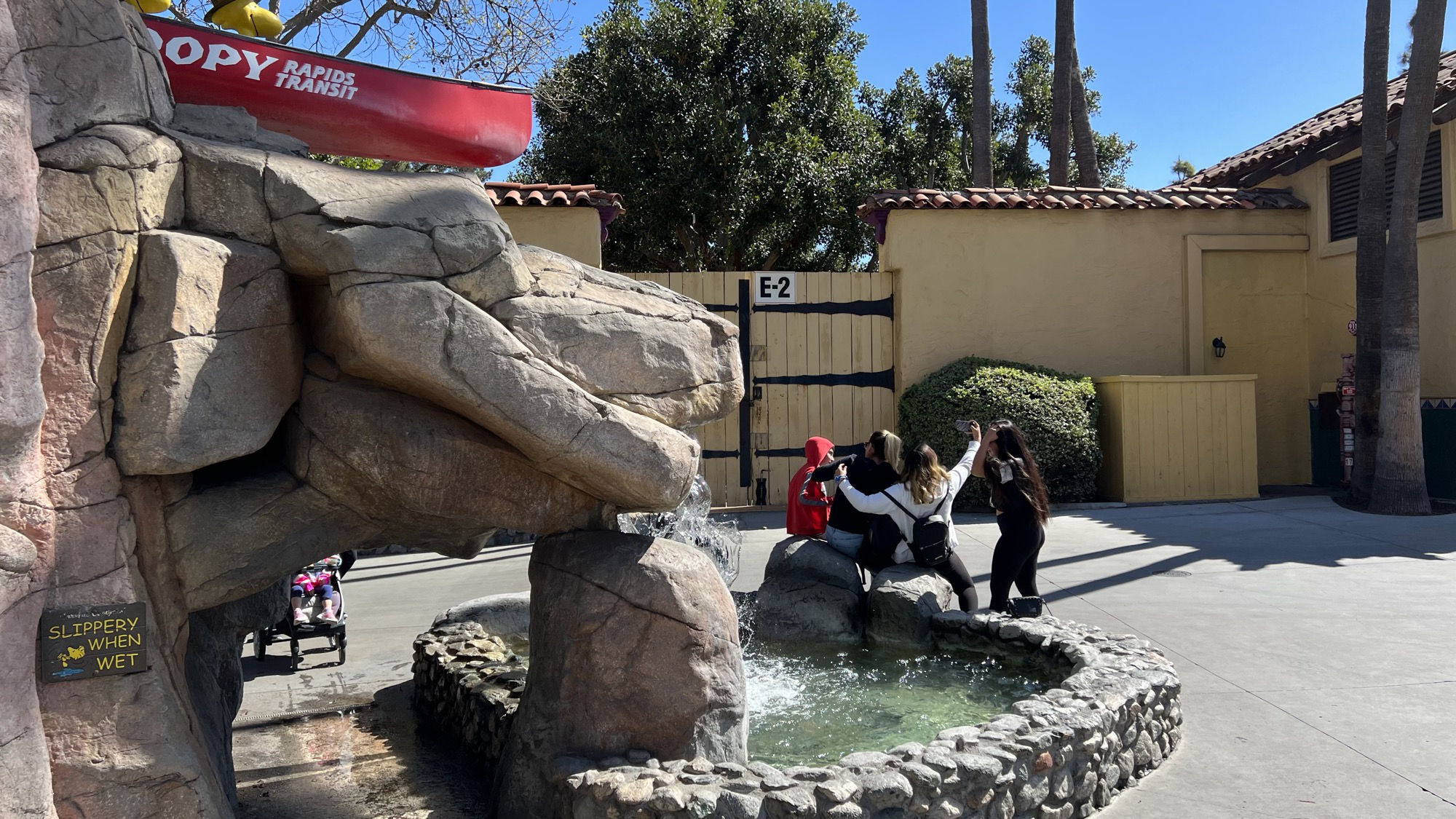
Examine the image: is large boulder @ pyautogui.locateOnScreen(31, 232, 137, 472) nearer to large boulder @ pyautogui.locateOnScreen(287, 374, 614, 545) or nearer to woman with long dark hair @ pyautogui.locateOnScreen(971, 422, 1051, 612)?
large boulder @ pyautogui.locateOnScreen(287, 374, 614, 545)

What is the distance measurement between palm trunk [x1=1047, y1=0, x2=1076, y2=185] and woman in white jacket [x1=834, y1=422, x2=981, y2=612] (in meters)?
10.2

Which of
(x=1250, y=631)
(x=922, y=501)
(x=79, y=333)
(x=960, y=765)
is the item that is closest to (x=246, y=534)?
(x=79, y=333)

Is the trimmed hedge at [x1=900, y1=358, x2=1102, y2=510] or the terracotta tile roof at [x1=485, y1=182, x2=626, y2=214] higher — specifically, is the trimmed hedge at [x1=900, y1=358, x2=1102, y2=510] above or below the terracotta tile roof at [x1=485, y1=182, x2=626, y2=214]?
below

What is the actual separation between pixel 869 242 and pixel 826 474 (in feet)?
45.8

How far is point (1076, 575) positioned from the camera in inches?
343

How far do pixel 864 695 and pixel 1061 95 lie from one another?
12.6m

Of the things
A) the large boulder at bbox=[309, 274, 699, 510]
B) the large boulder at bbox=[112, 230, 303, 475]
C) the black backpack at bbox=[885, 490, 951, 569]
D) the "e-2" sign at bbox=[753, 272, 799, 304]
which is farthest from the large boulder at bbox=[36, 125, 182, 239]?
the "e-2" sign at bbox=[753, 272, 799, 304]

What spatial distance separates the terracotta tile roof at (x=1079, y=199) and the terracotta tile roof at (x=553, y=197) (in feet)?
10.7

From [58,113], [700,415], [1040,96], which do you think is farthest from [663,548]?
[1040,96]

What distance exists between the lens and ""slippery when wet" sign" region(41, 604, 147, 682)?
139 inches

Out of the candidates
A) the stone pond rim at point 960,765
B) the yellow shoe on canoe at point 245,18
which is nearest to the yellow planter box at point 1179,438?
the stone pond rim at point 960,765

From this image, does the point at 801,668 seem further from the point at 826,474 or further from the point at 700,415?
the point at 700,415

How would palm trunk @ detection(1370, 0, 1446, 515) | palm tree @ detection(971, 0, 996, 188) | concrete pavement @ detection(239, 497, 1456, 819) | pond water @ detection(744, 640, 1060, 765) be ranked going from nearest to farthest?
concrete pavement @ detection(239, 497, 1456, 819) < pond water @ detection(744, 640, 1060, 765) < palm trunk @ detection(1370, 0, 1446, 515) < palm tree @ detection(971, 0, 996, 188)

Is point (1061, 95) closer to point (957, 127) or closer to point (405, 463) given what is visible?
point (957, 127)
